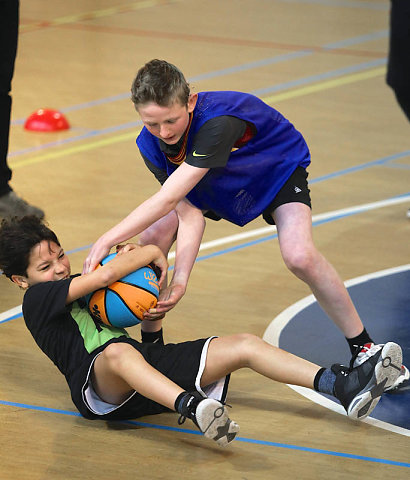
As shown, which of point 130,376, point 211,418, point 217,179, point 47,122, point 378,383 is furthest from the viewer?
point 47,122

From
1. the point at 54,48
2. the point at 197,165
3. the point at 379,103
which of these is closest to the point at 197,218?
the point at 197,165

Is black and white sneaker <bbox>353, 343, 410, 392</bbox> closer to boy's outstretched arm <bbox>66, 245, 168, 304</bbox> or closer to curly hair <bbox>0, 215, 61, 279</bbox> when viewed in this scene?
boy's outstretched arm <bbox>66, 245, 168, 304</bbox>

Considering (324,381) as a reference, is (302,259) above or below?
above

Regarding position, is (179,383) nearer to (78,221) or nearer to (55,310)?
(55,310)

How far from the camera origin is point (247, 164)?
13.0 ft

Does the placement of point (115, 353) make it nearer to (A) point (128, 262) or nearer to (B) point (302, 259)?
(A) point (128, 262)

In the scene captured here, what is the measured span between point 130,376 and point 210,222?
110 inches

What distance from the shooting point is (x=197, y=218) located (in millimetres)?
4082

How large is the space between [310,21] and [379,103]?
202 inches

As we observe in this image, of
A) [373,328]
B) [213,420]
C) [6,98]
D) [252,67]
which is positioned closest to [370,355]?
[373,328]

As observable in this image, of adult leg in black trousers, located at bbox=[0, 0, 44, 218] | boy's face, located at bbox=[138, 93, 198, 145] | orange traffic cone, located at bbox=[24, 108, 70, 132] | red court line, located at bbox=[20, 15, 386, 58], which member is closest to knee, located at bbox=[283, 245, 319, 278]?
boy's face, located at bbox=[138, 93, 198, 145]

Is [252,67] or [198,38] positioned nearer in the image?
[252,67]

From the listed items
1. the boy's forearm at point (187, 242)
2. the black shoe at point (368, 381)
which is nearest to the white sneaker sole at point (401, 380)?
the black shoe at point (368, 381)

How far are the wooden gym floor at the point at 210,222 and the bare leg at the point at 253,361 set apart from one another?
20 cm
